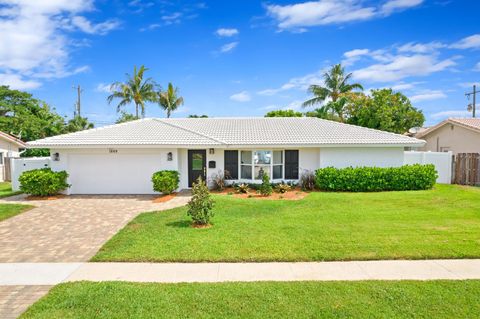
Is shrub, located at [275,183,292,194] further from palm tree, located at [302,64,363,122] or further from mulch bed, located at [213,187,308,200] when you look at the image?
palm tree, located at [302,64,363,122]

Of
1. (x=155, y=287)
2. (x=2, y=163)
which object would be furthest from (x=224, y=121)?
(x=2, y=163)

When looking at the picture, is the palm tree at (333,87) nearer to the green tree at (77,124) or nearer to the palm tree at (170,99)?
the palm tree at (170,99)

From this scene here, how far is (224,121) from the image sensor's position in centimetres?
2119

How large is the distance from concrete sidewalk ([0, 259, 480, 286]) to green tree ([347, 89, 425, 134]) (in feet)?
70.5

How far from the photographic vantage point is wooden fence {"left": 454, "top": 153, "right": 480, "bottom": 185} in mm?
17297

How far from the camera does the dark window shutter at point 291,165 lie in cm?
1662

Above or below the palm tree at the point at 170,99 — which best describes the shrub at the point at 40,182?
below

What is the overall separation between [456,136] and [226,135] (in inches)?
702

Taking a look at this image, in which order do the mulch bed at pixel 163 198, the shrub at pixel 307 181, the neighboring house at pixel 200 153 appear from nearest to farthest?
1. the mulch bed at pixel 163 198
2. the neighboring house at pixel 200 153
3. the shrub at pixel 307 181

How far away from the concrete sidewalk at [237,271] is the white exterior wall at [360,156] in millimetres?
10121

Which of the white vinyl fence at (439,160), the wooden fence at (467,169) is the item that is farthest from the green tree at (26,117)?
the wooden fence at (467,169)

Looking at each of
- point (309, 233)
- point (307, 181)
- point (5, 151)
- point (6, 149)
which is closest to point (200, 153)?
point (307, 181)

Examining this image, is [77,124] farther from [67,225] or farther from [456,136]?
[456,136]

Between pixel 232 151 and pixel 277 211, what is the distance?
247 inches
